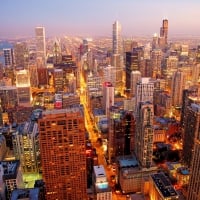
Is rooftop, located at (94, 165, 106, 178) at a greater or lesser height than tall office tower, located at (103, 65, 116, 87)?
lesser

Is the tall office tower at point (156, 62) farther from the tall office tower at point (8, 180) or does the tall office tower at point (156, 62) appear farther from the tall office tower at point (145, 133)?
the tall office tower at point (8, 180)

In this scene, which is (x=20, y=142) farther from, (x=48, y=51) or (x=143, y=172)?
(x=48, y=51)

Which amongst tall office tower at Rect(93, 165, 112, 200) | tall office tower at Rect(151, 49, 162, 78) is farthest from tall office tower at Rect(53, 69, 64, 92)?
tall office tower at Rect(93, 165, 112, 200)

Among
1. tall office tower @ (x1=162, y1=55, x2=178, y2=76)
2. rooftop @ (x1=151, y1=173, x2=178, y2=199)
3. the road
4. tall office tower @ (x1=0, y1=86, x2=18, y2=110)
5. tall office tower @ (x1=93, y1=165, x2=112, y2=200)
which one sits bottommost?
the road

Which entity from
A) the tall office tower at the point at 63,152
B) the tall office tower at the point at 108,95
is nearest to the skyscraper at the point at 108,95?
the tall office tower at the point at 108,95

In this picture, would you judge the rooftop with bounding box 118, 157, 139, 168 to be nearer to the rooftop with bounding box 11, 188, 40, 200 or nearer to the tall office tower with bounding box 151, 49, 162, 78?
the rooftop with bounding box 11, 188, 40, 200

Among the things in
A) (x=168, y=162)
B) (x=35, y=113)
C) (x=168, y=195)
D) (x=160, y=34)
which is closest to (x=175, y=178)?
(x=168, y=162)
